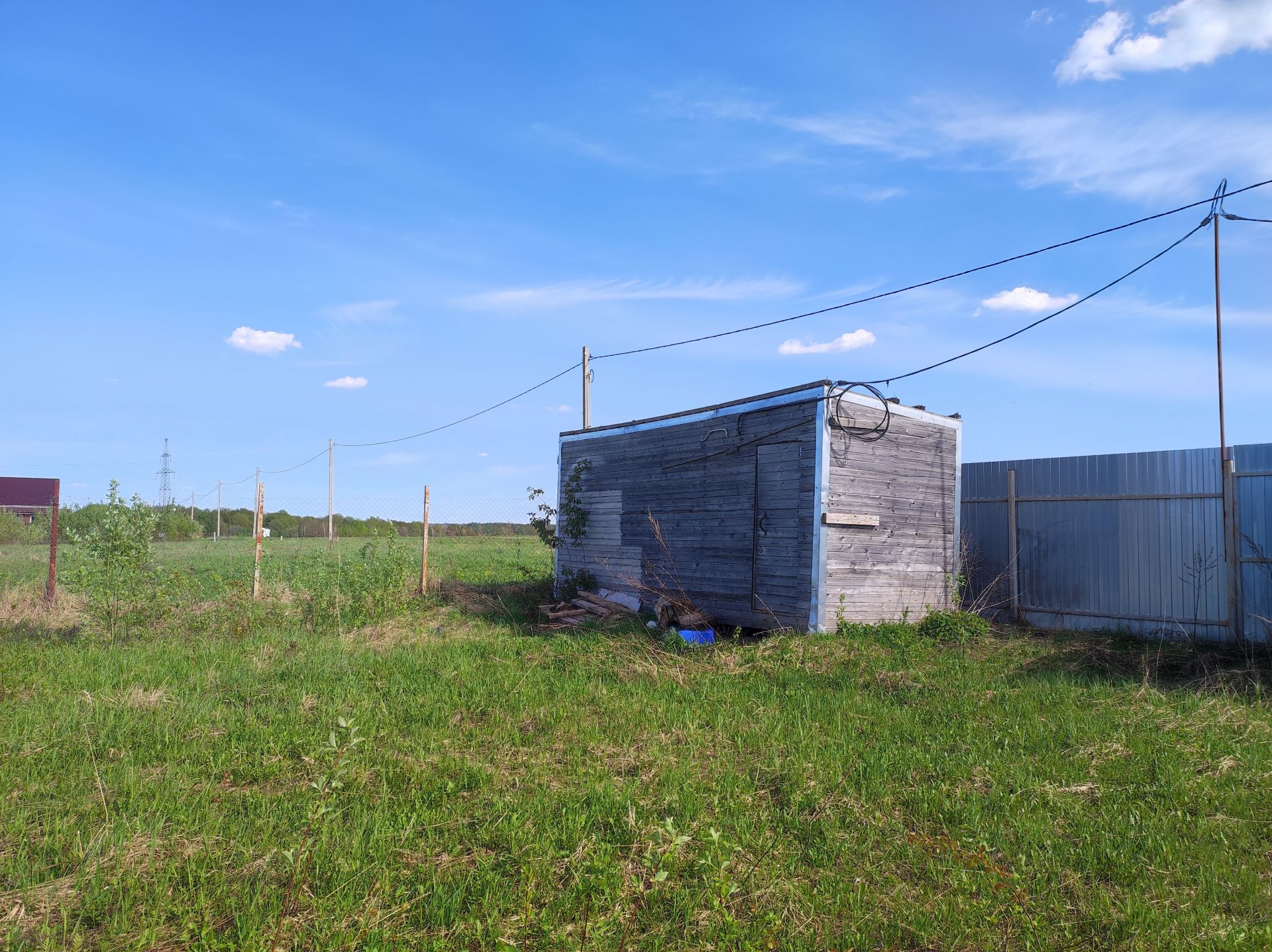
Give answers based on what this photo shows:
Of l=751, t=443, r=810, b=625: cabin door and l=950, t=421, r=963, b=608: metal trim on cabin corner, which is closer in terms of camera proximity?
l=751, t=443, r=810, b=625: cabin door

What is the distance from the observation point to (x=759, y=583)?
37.0 feet

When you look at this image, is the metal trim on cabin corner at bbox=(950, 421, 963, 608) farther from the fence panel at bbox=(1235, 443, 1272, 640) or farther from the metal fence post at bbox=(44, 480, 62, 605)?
the metal fence post at bbox=(44, 480, 62, 605)

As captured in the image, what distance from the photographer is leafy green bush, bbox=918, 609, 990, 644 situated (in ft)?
35.1

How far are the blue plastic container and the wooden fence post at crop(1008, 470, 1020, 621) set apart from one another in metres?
5.01

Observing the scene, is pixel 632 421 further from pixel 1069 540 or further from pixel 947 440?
pixel 1069 540

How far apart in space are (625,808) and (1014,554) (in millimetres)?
9910

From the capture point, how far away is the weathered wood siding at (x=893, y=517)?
10.8m

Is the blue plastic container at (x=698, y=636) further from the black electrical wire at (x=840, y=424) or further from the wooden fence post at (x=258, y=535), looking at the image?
the wooden fence post at (x=258, y=535)

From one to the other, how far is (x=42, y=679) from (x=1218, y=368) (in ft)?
45.9

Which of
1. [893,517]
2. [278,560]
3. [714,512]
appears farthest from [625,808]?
[278,560]

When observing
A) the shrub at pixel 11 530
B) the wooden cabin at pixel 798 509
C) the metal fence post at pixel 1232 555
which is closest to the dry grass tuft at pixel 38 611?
the wooden cabin at pixel 798 509

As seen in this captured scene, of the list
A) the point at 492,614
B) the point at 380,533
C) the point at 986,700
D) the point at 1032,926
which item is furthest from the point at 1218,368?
the point at 380,533

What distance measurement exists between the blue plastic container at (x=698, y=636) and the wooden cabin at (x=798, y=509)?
0.61 metres

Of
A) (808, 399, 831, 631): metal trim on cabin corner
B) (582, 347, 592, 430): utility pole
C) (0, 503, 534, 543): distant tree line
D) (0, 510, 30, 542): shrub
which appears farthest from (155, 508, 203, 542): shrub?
(808, 399, 831, 631): metal trim on cabin corner
